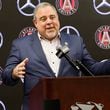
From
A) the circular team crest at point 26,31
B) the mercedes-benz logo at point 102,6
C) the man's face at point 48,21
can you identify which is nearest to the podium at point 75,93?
the man's face at point 48,21

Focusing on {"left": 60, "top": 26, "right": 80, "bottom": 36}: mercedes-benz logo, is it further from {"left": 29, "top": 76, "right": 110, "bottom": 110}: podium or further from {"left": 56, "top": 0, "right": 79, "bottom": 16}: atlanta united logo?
{"left": 29, "top": 76, "right": 110, "bottom": 110}: podium

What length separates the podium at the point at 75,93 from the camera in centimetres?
127

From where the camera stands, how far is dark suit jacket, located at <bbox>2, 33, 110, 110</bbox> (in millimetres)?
1935

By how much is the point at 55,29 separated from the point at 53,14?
9 centimetres

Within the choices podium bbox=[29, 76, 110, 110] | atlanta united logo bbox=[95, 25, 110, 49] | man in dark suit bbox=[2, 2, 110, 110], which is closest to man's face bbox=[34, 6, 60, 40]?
man in dark suit bbox=[2, 2, 110, 110]

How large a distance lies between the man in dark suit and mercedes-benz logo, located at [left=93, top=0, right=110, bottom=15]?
60 centimetres

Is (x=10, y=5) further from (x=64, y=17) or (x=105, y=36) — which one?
(x=105, y=36)

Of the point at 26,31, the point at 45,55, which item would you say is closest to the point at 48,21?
the point at 45,55

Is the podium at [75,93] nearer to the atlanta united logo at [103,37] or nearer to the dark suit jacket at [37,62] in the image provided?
the dark suit jacket at [37,62]

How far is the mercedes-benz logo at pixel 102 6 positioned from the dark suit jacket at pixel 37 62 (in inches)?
24.7

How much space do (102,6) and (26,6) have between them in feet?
1.86

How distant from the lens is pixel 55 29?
6.74 ft

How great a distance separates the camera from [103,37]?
2646 mm

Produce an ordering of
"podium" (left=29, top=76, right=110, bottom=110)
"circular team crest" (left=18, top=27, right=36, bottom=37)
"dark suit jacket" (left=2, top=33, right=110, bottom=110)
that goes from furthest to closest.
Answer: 1. "circular team crest" (left=18, top=27, right=36, bottom=37)
2. "dark suit jacket" (left=2, top=33, right=110, bottom=110)
3. "podium" (left=29, top=76, right=110, bottom=110)
